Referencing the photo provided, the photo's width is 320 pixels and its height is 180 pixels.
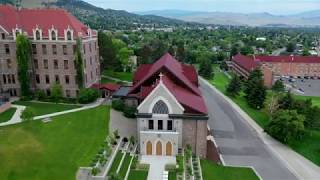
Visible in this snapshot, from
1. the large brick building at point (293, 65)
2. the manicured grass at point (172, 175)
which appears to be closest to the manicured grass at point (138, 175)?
the manicured grass at point (172, 175)

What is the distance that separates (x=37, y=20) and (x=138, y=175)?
35657 mm

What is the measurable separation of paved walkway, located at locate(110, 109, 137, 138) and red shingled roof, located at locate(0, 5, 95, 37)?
52.5 feet

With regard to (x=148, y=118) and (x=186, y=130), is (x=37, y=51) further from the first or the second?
(x=186, y=130)

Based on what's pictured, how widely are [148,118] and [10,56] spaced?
31154mm

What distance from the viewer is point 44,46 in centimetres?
5153

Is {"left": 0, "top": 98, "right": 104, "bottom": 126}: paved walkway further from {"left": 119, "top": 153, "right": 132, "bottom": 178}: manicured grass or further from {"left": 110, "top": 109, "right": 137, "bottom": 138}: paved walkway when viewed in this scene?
{"left": 119, "top": 153, "right": 132, "bottom": 178}: manicured grass

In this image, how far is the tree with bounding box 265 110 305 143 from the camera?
41.8m

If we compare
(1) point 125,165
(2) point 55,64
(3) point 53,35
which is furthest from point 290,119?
(3) point 53,35

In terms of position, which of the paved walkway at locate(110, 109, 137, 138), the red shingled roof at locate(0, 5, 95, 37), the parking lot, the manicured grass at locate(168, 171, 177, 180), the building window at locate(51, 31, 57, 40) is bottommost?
the parking lot

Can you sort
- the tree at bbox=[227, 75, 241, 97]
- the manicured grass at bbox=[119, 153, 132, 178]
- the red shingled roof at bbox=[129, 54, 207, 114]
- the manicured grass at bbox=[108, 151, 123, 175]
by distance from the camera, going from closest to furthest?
the manicured grass at bbox=[119, 153, 132, 178]
the manicured grass at bbox=[108, 151, 123, 175]
the red shingled roof at bbox=[129, 54, 207, 114]
the tree at bbox=[227, 75, 241, 97]

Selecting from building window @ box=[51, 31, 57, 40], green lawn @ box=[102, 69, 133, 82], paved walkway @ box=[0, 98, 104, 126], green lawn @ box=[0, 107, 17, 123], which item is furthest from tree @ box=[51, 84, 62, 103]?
green lawn @ box=[102, 69, 133, 82]

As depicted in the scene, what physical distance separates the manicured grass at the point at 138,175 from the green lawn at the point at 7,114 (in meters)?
21.7

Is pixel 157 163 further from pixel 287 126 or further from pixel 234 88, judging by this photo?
pixel 234 88

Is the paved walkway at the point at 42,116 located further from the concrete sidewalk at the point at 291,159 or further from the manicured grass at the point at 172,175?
the concrete sidewalk at the point at 291,159
